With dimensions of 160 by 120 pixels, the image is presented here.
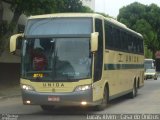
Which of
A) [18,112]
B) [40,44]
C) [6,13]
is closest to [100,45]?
[40,44]

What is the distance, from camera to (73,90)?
15.8m

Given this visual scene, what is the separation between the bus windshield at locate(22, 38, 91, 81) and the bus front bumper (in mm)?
470

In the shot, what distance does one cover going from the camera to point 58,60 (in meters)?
16.1

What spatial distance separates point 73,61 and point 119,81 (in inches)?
207

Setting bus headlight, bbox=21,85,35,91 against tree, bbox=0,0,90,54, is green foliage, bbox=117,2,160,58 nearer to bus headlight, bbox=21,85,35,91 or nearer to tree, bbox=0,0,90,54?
tree, bbox=0,0,90,54

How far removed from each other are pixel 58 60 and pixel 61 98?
1.20m

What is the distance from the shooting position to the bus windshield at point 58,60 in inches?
630

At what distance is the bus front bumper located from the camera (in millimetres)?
15773

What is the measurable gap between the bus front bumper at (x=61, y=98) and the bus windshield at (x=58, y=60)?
1.54 ft

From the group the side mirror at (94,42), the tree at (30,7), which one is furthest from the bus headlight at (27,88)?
the tree at (30,7)

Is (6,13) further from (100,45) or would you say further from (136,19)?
(136,19)

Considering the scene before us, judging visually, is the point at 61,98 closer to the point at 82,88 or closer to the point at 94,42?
the point at 82,88

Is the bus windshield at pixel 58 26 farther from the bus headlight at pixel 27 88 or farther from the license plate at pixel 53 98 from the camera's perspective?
the license plate at pixel 53 98

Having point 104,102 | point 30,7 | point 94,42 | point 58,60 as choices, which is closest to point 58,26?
point 58,60
